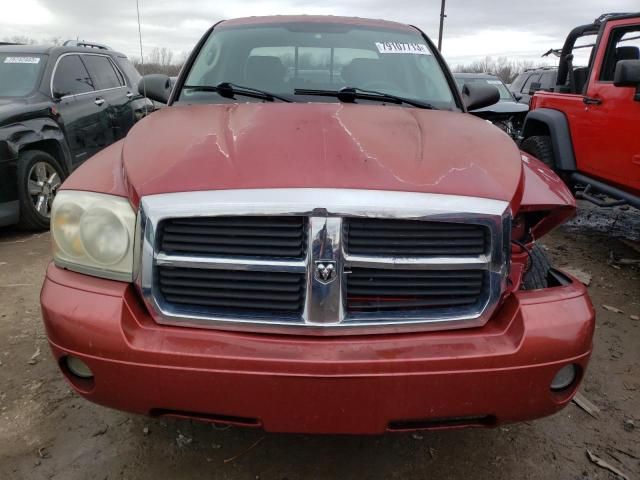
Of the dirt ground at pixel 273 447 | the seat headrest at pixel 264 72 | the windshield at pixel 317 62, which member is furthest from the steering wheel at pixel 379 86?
the dirt ground at pixel 273 447

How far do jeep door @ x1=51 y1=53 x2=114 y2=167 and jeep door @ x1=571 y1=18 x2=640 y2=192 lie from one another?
17.3ft

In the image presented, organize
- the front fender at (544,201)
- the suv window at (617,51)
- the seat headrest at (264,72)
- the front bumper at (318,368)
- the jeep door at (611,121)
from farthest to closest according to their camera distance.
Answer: the suv window at (617,51)
the jeep door at (611,121)
the seat headrest at (264,72)
the front fender at (544,201)
the front bumper at (318,368)

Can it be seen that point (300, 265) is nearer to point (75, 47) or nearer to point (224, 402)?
point (224, 402)

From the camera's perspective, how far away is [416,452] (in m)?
2.36

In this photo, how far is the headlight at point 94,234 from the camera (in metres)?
1.86

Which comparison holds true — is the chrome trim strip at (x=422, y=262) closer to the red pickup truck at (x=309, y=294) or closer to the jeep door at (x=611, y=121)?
the red pickup truck at (x=309, y=294)

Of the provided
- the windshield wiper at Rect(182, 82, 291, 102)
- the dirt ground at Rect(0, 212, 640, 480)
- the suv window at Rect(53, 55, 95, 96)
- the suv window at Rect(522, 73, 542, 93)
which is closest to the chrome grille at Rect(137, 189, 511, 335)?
the dirt ground at Rect(0, 212, 640, 480)

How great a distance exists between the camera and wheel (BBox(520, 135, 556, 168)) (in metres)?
5.71

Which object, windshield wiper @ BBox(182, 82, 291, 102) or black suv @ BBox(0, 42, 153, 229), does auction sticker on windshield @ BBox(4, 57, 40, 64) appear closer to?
black suv @ BBox(0, 42, 153, 229)

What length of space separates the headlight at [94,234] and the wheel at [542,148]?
492 centimetres

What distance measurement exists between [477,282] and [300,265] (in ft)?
2.03

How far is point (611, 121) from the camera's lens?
4586 millimetres

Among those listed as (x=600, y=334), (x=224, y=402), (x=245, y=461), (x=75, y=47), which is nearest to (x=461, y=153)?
(x=224, y=402)

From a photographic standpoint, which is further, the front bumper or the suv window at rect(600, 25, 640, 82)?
the suv window at rect(600, 25, 640, 82)
